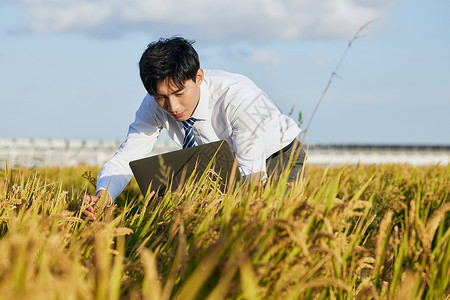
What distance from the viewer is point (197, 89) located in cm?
375

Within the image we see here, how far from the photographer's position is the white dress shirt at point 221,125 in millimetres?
3693

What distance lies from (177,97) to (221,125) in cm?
62

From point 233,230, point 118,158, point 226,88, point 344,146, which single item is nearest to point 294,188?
point 233,230

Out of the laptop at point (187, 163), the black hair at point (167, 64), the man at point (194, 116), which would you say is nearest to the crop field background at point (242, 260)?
the laptop at point (187, 163)

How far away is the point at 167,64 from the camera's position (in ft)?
11.2

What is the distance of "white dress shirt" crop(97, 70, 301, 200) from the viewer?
12.1 feet

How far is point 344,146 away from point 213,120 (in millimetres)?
30917

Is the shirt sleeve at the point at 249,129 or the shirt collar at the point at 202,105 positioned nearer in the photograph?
the shirt sleeve at the point at 249,129

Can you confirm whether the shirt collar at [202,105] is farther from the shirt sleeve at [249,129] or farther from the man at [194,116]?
the shirt sleeve at [249,129]

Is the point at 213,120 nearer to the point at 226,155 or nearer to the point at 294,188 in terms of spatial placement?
the point at 226,155

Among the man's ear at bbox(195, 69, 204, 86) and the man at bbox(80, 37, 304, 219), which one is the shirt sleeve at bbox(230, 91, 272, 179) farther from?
the man's ear at bbox(195, 69, 204, 86)

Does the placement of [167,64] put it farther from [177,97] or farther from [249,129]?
[249,129]

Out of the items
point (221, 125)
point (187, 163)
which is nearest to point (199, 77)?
point (221, 125)

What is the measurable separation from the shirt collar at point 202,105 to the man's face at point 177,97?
0.13 metres
